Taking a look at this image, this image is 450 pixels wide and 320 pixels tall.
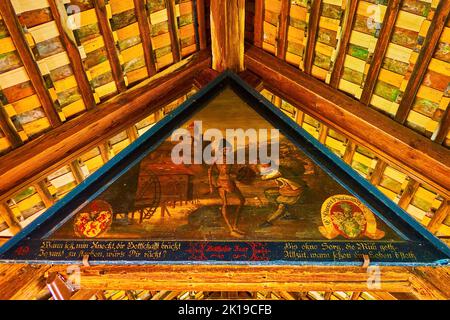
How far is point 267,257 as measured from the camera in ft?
8.91

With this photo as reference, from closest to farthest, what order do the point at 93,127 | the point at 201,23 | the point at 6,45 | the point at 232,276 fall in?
1. the point at 232,276
2. the point at 6,45
3. the point at 93,127
4. the point at 201,23

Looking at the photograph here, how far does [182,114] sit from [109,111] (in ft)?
2.79

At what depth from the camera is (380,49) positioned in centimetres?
367

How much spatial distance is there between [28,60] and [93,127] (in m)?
0.89

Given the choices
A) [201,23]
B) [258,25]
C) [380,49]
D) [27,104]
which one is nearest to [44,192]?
[27,104]

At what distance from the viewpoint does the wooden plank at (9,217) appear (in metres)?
4.09

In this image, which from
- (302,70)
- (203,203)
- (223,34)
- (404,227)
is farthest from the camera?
(302,70)

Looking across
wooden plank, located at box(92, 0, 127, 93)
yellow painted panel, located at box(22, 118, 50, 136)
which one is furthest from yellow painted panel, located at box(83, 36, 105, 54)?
yellow painted panel, located at box(22, 118, 50, 136)

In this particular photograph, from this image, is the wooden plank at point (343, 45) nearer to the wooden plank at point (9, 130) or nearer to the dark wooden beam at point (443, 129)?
the dark wooden beam at point (443, 129)

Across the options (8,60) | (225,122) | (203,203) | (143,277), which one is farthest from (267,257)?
(8,60)

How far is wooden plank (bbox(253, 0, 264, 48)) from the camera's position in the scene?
14.8ft

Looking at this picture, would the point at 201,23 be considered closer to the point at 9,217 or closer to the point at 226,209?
the point at 226,209

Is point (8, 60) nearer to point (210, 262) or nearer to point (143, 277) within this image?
point (143, 277)

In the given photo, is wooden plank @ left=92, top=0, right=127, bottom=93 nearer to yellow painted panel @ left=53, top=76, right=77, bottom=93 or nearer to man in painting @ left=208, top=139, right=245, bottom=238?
yellow painted panel @ left=53, top=76, right=77, bottom=93
